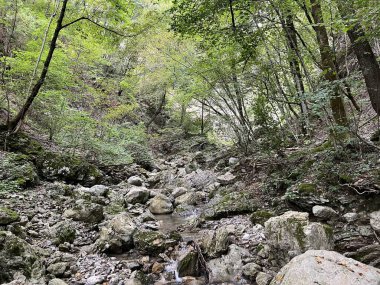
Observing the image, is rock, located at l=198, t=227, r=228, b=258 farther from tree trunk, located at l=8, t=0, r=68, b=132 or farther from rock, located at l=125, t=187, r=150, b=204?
tree trunk, located at l=8, t=0, r=68, b=132

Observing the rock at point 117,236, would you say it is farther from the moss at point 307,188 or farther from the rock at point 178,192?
the rock at point 178,192

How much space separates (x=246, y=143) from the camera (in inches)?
417

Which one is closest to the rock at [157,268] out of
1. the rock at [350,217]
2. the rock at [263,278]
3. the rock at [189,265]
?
the rock at [189,265]

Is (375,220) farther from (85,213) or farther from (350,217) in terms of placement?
(85,213)

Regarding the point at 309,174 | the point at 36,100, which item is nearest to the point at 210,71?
the point at 309,174

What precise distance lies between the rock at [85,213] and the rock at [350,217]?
18.5 ft

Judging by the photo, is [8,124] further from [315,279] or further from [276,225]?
[315,279]

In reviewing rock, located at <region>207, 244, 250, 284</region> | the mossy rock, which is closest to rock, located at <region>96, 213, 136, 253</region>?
rock, located at <region>207, 244, 250, 284</region>

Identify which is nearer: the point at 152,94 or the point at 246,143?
the point at 246,143

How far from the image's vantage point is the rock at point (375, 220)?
4.13 meters

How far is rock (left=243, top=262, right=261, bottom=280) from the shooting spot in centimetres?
411

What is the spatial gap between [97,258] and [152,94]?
17360 millimetres

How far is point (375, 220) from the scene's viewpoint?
13.9 feet

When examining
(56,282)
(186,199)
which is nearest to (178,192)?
(186,199)
